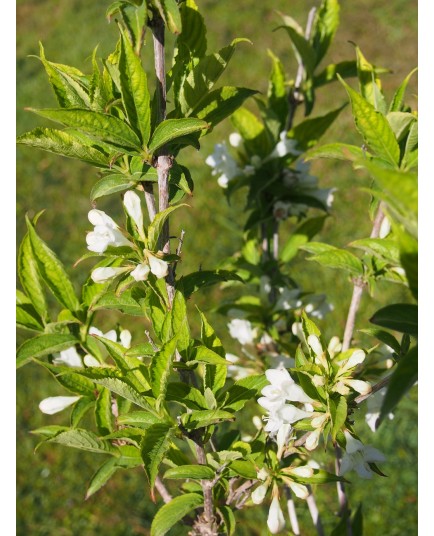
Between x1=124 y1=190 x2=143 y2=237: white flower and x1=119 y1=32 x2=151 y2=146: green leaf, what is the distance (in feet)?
0.33

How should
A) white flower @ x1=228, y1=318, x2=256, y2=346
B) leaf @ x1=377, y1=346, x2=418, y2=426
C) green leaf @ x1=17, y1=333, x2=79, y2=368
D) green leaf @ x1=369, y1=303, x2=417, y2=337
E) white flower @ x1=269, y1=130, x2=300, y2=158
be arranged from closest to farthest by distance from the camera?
leaf @ x1=377, y1=346, x2=418, y2=426, green leaf @ x1=369, y1=303, x2=417, y2=337, green leaf @ x1=17, y1=333, x2=79, y2=368, white flower @ x1=269, y1=130, x2=300, y2=158, white flower @ x1=228, y1=318, x2=256, y2=346

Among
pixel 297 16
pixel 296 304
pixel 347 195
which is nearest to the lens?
pixel 296 304

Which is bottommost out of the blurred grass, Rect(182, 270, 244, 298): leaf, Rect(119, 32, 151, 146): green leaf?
the blurred grass

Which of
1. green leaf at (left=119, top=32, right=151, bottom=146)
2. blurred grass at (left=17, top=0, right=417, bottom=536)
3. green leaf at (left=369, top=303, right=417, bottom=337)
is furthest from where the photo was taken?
blurred grass at (left=17, top=0, right=417, bottom=536)

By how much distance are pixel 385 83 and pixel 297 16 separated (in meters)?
1.14

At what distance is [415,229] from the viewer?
617 millimetres

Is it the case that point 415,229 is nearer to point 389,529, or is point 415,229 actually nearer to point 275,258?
point 275,258

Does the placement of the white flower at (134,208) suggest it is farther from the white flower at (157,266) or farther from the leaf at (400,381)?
the leaf at (400,381)

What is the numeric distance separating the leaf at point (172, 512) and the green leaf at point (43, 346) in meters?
0.35

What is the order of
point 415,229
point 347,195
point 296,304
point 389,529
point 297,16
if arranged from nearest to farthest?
point 415,229 → point 296,304 → point 389,529 → point 347,195 → point 297,16

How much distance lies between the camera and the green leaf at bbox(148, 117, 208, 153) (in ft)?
2.93

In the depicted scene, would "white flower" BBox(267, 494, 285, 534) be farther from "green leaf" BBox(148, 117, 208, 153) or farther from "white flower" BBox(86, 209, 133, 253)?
"green leaf" BBox(148, 117, 208, 153)

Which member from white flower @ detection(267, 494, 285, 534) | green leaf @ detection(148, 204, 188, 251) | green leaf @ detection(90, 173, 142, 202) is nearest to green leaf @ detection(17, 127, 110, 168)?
green leaf @ detection(90, 173, 142, 202)
